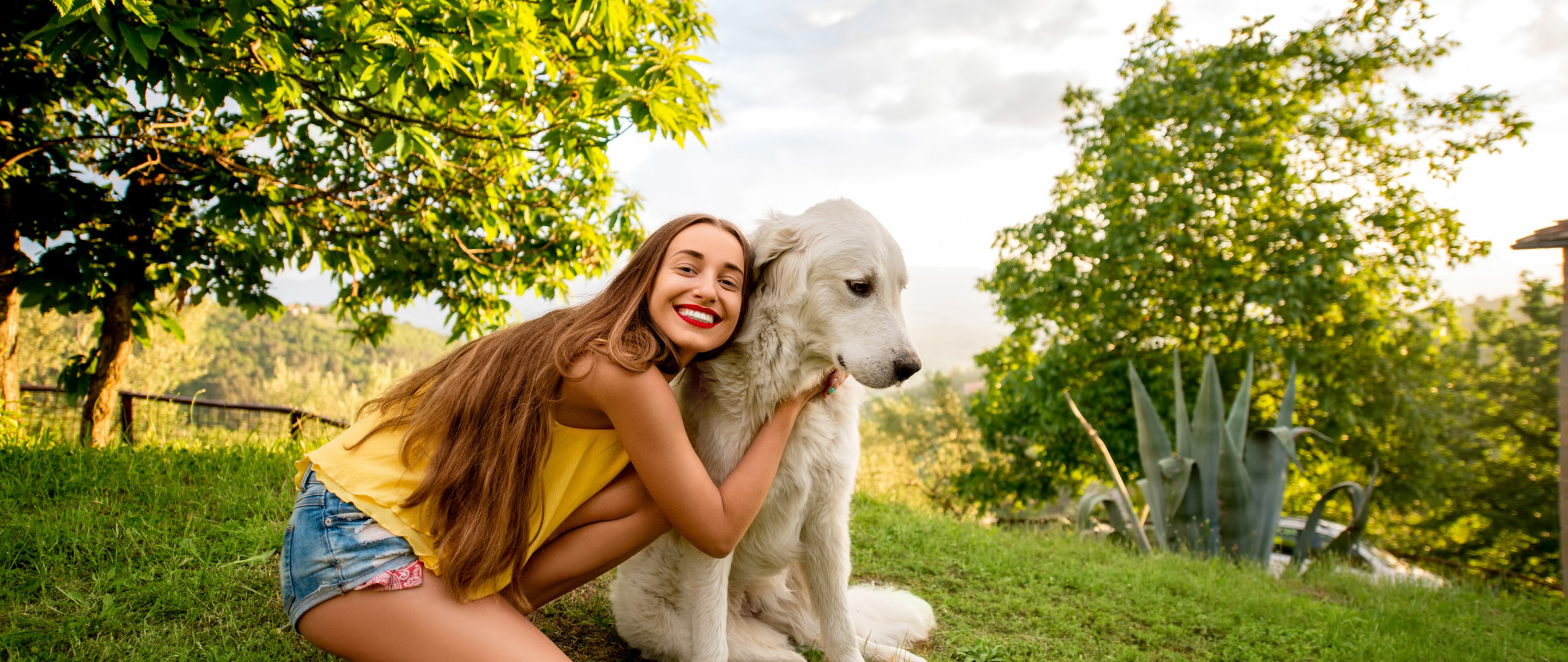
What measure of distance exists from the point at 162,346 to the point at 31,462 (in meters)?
22.9

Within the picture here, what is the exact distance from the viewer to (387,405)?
88.6 inches

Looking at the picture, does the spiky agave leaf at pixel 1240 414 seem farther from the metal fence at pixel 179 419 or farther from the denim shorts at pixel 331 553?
the metal fence at pixel 179 419

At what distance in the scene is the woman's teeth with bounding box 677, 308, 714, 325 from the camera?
2.11 metres

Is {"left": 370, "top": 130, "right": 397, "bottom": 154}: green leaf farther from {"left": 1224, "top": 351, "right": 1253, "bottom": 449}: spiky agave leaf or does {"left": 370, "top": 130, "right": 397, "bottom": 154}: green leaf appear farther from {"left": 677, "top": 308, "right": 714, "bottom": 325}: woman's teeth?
{"left": 1224, "top": 351, "right": 1253, "bottom": 449}: spiky agave leaf

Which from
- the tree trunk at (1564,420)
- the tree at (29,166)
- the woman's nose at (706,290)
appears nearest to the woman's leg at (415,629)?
the woman's nose at (706,290)

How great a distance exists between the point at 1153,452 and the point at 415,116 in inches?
225

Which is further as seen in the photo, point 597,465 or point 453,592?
point 597,465

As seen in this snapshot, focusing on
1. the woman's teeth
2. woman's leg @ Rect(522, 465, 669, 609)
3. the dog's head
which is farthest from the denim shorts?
the dog's head

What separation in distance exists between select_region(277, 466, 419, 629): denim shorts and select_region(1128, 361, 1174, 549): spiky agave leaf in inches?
210

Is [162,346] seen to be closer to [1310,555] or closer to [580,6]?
[580,6]

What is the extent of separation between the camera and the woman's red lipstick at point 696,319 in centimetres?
211

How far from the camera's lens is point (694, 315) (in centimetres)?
212

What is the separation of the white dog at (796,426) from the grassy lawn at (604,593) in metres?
0.46

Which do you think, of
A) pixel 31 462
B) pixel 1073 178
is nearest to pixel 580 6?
pixel 31 462
